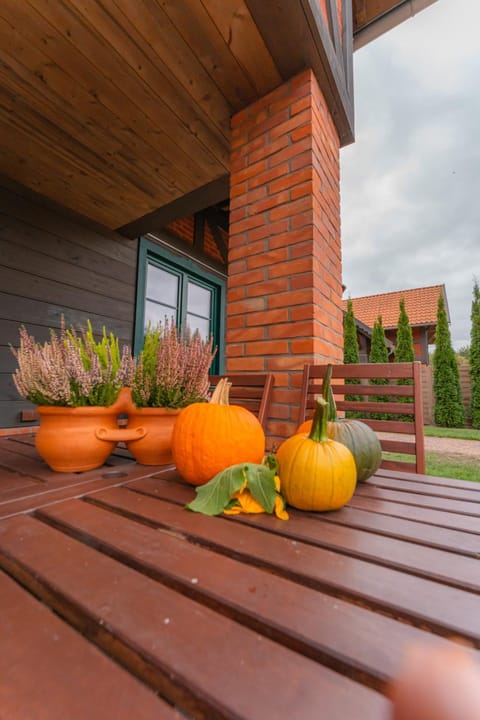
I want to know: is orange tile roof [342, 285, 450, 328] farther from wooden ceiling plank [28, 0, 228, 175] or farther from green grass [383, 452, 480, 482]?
wooden ceiling plank [28, 0, 228, 175]

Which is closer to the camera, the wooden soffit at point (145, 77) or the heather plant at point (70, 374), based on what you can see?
the heather plant at point (70, 374)

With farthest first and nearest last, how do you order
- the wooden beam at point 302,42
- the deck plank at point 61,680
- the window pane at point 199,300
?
the window pane at point 199,300 < the wooden beam at point 302,42 < the deck plank at point 61,680

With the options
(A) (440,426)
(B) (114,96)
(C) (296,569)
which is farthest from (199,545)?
(A) (440,426)

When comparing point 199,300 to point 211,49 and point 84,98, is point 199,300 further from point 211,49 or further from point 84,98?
point 211,49

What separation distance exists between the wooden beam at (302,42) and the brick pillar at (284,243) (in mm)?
56

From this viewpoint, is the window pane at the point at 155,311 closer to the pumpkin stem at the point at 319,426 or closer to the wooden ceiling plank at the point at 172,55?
the wooden ceiling plank at the point at 172,55

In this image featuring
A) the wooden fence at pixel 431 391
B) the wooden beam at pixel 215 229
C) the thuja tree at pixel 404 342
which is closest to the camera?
the wooden beam at pixel 215 229

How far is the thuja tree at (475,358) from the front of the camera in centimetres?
654

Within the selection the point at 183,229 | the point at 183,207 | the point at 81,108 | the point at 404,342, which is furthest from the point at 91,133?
the point at 404,342

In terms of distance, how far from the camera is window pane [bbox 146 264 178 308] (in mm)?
3330

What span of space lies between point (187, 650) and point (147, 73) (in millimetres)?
2093

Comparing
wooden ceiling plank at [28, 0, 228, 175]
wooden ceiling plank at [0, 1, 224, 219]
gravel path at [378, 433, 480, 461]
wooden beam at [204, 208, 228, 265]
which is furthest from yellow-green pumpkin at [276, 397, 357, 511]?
wooden beam at [204, 208, 228, 265]

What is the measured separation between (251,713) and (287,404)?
1.18 m

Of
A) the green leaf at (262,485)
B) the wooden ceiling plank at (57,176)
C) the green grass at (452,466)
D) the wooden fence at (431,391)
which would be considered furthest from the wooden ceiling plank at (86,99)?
the wooden fence at (431,391)
